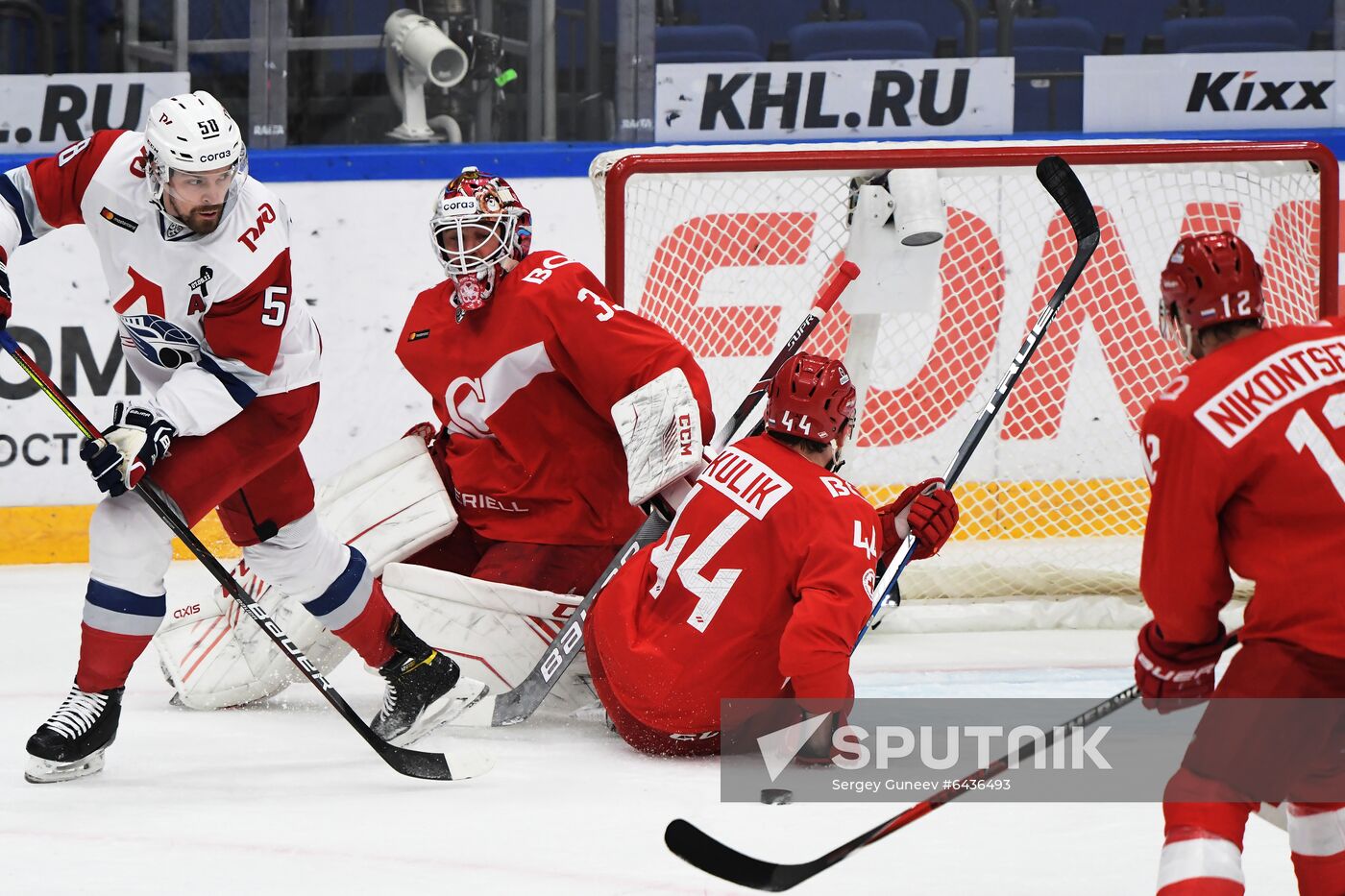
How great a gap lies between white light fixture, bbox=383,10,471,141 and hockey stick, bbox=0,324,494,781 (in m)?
2.16

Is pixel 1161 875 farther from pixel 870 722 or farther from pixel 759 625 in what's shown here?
pixel 870 722

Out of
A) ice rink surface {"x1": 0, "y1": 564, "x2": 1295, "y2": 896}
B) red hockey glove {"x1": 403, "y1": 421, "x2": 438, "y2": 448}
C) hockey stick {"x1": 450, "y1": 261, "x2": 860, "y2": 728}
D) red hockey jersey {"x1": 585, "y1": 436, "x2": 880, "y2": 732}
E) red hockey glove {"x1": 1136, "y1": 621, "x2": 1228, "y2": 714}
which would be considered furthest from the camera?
red hockey glove {"x1": 403, "y1": 421, "x2": 438, "y2": 448}

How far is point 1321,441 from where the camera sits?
5.20 feet

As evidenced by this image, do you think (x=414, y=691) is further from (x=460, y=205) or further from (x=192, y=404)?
(x=460, y=205)

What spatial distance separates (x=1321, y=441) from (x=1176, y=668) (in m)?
0.26

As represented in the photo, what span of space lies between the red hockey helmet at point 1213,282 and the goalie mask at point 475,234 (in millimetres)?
1517

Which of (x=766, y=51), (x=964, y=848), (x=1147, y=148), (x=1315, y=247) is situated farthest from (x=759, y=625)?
(x=766, y=51)

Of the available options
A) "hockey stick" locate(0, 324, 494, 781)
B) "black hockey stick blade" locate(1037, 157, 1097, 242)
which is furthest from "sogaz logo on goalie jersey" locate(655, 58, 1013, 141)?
"hockey stick" locate(0, 324, 494, 781)

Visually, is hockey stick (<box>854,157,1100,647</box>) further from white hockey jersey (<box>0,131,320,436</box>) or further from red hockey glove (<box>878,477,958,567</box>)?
white hockey jersey (<box>0,131,320,436</box>)

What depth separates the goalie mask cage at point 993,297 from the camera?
3.54 m

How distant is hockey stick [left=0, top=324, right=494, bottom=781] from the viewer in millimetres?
2471

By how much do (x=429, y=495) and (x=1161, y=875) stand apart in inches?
70.4

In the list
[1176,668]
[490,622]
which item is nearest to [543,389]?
[490,622]

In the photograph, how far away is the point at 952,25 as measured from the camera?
15.1 feet
